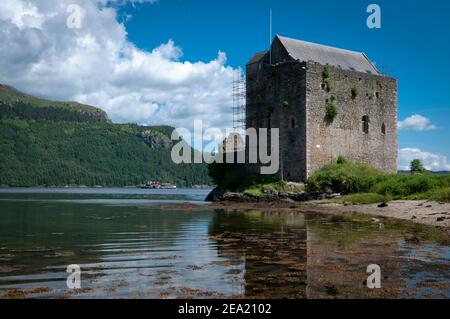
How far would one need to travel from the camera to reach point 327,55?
163 ft

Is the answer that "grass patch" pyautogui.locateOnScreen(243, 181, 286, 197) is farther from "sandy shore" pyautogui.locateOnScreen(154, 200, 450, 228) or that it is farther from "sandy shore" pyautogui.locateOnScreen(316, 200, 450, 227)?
"sandy shore" pyautogui.locateOnScreen(316, 200, 450, 227)

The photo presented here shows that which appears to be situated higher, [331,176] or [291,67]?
[291,67]

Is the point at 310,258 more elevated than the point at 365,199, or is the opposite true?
the point at 365,199

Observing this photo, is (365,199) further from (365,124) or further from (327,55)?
(327,55)

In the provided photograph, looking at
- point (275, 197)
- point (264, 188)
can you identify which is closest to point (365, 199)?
point (275, 197)

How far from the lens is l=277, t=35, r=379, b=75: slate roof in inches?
1875

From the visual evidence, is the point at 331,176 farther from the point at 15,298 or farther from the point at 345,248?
the point at 15,298

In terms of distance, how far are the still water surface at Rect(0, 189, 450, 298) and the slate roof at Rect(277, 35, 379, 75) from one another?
27.9 metres

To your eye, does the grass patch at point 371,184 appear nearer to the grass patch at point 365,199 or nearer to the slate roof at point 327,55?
the grass patch at point 365,199

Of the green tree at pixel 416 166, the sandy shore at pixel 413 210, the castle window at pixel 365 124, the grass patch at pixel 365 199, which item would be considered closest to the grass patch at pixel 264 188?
the grass patch at pixel 365 199

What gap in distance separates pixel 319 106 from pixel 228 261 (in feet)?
111

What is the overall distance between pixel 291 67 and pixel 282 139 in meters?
6.73

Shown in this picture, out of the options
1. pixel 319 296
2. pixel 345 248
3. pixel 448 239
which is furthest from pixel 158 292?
pixel 448 239

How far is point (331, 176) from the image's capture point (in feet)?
138
